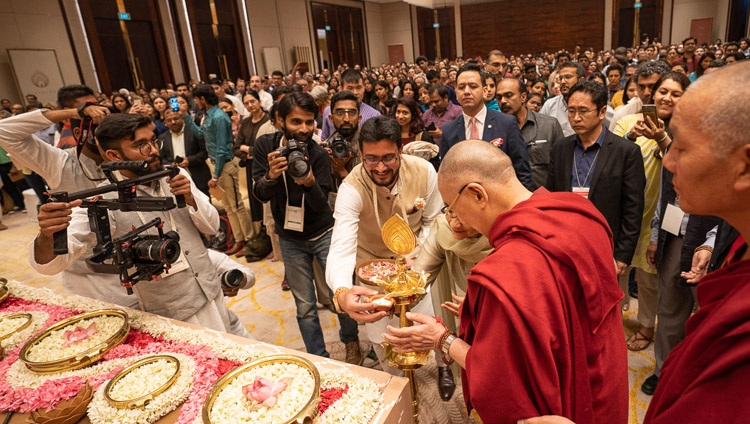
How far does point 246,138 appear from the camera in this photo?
4277 mm

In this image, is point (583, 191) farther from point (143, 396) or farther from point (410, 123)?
point (143, 396)

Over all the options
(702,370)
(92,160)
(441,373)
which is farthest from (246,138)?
(702,370)

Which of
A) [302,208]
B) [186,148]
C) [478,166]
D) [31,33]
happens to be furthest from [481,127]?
[31,33]

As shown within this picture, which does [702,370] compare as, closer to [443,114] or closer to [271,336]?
[271,336]

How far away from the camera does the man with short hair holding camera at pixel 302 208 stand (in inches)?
97.5

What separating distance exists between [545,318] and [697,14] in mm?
20829

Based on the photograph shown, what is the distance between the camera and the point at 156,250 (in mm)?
1492

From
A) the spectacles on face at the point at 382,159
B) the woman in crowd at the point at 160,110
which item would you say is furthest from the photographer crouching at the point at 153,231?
the woman in crowd at the point at 160,110

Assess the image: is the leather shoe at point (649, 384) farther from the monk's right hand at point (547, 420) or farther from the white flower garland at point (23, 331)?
the white flower garland at point (23, 331)

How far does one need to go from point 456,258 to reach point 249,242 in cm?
334

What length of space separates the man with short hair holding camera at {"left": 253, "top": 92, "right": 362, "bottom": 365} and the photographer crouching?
473 millimetres

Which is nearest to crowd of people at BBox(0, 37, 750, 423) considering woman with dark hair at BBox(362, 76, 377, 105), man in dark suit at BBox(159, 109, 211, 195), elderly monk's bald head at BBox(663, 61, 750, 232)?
elderly monk's bald head at BBox(663, 61, 750, 232)

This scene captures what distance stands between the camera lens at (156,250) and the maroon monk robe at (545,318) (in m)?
1.04

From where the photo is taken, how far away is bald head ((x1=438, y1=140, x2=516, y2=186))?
4.11ft
